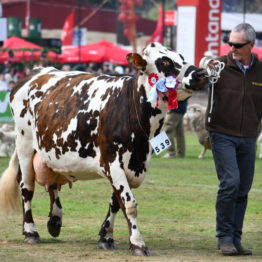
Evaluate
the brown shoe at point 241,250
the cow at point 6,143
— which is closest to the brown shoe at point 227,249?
the brown shoe at point 241,250

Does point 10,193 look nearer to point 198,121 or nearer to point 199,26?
point 198,121

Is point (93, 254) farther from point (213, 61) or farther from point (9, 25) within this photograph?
point (9, 25)

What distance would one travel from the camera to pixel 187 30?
3444cm

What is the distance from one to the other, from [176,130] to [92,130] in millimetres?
13846

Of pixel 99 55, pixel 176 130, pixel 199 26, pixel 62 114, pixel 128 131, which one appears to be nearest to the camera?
pixel 128 131

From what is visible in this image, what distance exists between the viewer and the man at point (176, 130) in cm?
2325

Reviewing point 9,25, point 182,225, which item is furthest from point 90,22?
point 182,225

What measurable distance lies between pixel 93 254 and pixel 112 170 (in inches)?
33.3

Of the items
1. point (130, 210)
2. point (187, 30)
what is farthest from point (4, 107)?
point (130, 210)

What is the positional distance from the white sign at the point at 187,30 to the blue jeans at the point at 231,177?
2473 cm

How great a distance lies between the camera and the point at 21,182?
11219 millimetres

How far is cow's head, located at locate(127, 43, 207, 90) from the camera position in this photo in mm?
9655

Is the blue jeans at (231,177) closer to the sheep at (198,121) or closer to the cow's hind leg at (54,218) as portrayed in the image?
the cow's hind leg at (54,218)

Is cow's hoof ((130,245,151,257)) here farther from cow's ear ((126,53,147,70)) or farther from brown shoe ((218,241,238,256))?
cow's ear ((126,53,147,70))
